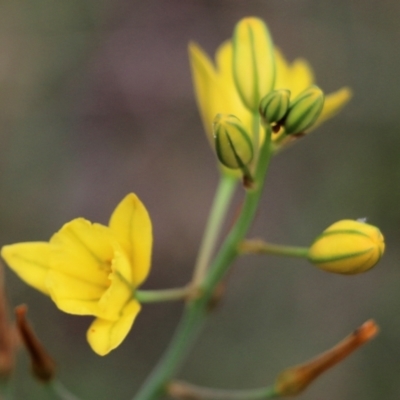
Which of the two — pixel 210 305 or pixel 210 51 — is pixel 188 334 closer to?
pixel 210 305

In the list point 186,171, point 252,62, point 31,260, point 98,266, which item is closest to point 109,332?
point 98,266

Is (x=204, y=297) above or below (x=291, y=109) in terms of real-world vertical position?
below

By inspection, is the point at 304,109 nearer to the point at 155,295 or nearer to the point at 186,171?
the point at 155,295

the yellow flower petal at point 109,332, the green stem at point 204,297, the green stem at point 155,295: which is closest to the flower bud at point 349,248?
the green stem at point 204,297

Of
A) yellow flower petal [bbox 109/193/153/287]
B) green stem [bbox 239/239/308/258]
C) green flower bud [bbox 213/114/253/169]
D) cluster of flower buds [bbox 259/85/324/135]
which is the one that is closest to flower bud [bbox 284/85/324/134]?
cluster of flower buds [bbox 259/85/324/135]

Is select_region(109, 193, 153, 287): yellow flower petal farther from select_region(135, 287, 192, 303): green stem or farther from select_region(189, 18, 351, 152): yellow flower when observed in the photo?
select_region(189, 18, 351, 152): yellow flower
